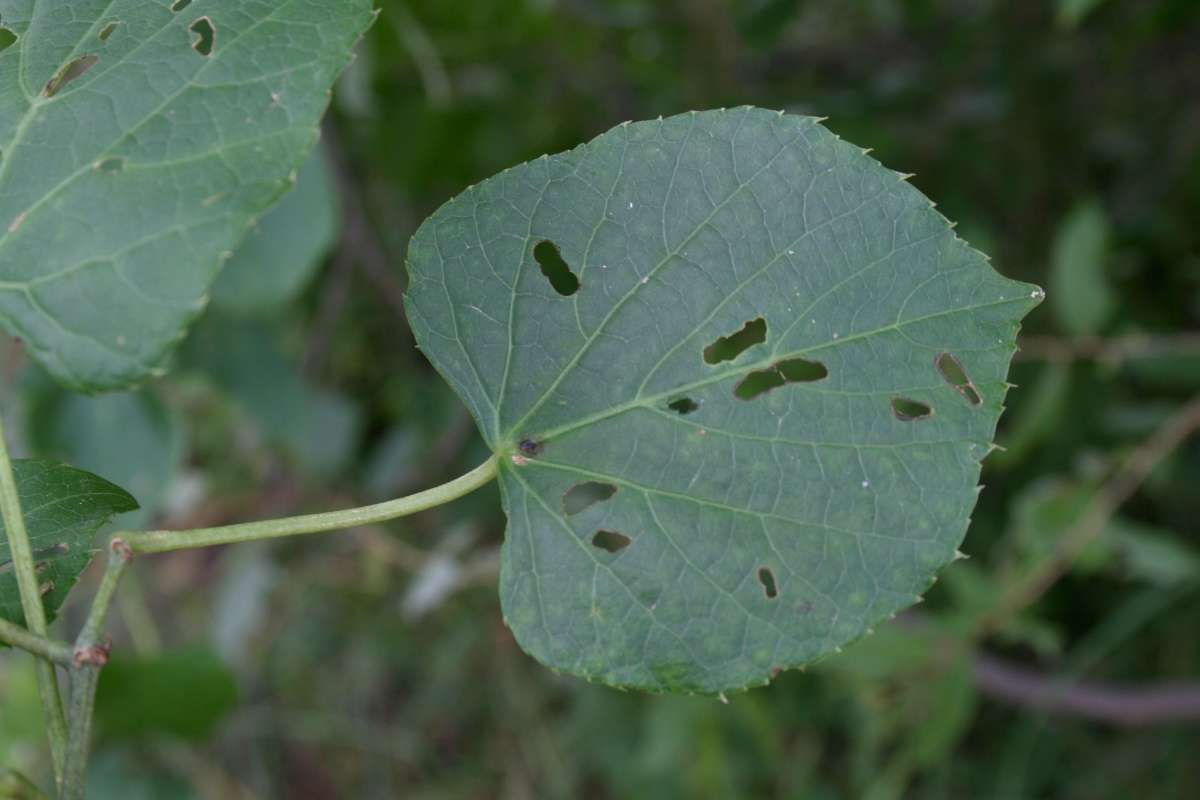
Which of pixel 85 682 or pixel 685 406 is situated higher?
pixel 85 682

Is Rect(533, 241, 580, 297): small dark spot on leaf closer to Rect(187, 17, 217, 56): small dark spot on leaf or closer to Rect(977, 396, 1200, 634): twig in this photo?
Rect(187, 17, 217, 56): small dark spot on leaf

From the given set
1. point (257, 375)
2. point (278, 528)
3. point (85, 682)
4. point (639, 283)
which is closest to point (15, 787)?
point (85, 682)

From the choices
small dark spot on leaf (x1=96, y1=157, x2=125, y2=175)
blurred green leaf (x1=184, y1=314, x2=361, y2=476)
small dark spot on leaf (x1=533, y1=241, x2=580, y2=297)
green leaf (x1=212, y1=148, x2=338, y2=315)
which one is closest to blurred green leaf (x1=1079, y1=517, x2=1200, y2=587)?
small dark spot on leaf (x1=533, y1=241, x2=580, y2=297)

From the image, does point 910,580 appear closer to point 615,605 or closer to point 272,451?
point 615,605

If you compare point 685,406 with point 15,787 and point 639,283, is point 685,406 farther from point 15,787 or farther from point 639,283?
point 15,787

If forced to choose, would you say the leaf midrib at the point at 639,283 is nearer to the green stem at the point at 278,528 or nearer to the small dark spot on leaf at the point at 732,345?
the green stem at the point at 278,528

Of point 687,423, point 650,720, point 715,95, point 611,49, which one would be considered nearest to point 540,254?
point 715,95
